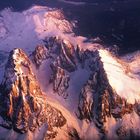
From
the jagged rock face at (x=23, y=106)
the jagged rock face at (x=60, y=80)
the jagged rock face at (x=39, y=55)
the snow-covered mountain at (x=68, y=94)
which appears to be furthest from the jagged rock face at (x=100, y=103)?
the jagged rock face at (x=39, y=55)

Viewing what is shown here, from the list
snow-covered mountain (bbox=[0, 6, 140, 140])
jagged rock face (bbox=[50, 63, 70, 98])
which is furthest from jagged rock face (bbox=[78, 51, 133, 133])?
jagged rock face (bbox=[50, 63, 70, 98])

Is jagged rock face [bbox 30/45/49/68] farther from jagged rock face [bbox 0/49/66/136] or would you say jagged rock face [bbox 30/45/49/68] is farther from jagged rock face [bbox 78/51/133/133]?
jagged rock face [bbox 78/51/133/133]

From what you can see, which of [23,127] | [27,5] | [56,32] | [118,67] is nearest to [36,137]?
[23,127]

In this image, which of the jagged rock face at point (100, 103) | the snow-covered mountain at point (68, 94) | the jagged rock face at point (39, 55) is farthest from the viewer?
the jagged rock face at point (39, 55)

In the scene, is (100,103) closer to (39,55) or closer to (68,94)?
(68,94)

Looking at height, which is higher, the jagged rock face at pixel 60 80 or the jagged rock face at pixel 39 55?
the jagged rock face at pixel 39 55

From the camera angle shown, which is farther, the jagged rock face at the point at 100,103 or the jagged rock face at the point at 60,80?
the jagged rock face at the point at 60,80

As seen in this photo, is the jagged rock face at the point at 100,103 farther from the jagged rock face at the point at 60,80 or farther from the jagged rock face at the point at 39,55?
the jagged rock face at the point at 39,55

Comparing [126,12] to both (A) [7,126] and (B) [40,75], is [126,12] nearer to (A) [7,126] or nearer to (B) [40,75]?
(B) [40,75]
